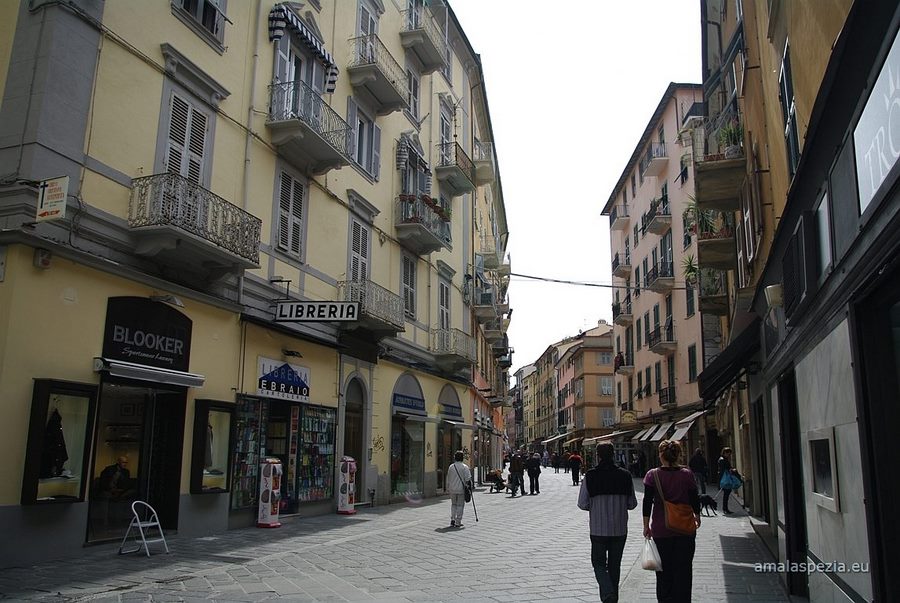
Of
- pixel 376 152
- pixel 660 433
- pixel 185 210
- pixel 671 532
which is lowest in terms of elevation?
pixel 671 532

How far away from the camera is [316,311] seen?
15.1 metres

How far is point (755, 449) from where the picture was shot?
51.8 feet

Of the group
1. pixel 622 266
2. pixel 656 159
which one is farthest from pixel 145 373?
pixel 622 266

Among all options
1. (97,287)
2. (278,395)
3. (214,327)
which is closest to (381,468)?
(278,395)

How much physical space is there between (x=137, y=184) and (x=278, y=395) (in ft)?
18.2

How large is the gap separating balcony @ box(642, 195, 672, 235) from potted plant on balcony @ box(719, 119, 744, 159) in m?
24.6

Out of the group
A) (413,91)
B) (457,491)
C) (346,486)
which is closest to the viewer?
(457,491)

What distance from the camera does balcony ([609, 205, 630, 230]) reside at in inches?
1983

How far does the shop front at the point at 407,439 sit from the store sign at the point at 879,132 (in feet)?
60.2

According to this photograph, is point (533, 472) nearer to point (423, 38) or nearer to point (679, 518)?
point (423, 38)

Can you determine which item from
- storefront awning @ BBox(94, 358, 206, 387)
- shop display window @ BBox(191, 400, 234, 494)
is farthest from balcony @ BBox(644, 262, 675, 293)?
storefront awning @ BBox(94, 358, 206, 387)

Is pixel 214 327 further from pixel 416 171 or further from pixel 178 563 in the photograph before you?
pixel 416 171

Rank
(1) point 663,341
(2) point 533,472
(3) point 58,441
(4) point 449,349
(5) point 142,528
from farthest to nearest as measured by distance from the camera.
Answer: (1) point 663,341, (2) point 533,472, (4) point 449,349, (5) point 142,528, (3) point 58,441

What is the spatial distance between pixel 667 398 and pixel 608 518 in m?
32.2
